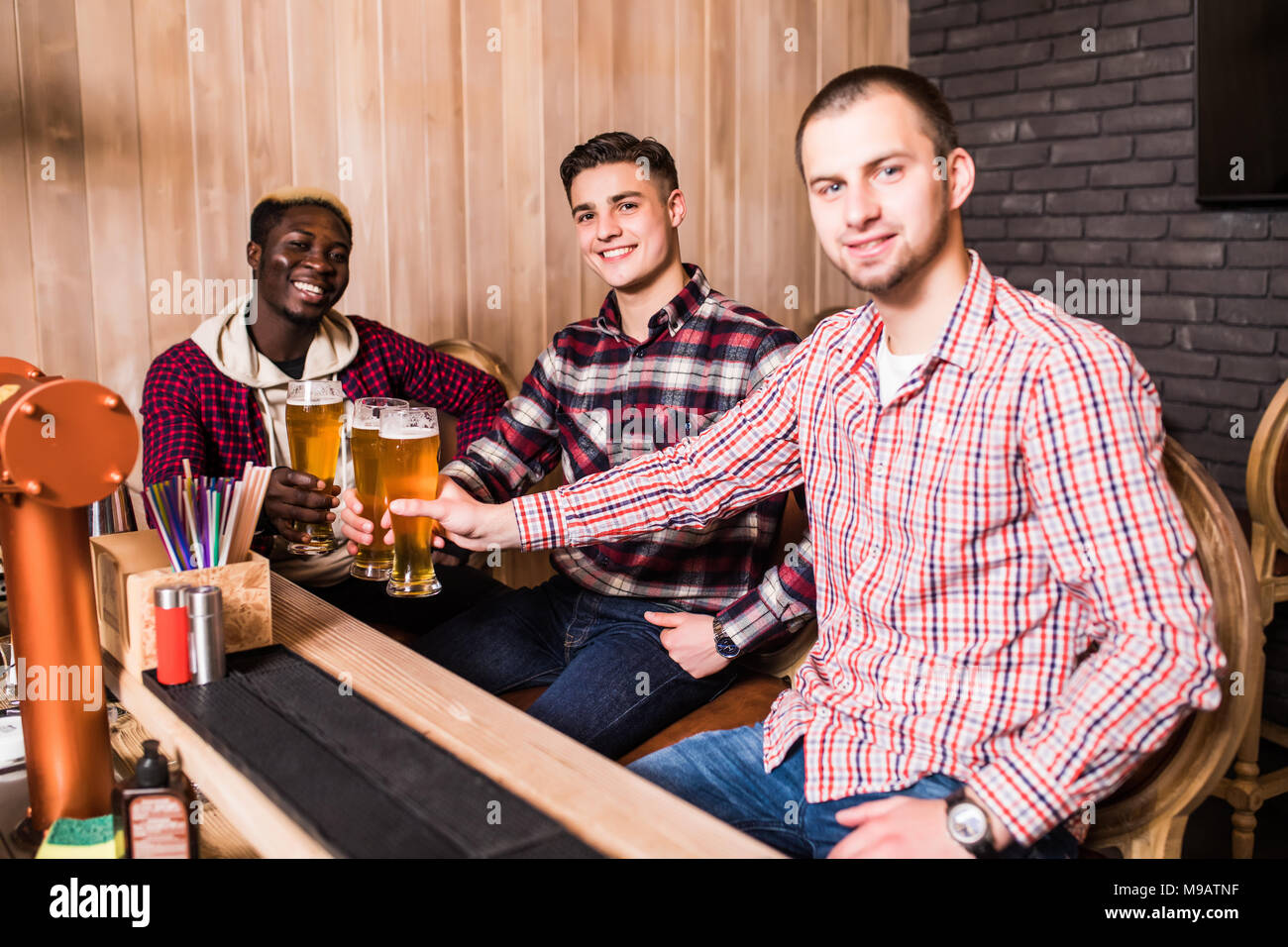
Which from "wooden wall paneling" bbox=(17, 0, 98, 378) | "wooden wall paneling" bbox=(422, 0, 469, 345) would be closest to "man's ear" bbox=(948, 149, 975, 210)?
"wooden wall paneling" bbox=(422, 0, 469, 345)

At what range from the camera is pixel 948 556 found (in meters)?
1.24

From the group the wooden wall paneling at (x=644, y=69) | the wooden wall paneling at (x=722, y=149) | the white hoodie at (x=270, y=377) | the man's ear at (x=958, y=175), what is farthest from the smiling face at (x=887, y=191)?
the wooden wall paneling at (x=722, y=149)

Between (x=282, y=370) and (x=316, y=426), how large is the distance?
0.65 meters

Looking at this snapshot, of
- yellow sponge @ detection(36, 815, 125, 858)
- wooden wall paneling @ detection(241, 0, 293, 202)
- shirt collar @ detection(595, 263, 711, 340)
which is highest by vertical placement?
wooden wall paneling @ detection(241, 0, 293, 202)

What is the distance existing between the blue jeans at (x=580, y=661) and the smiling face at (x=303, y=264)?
30.0 inches

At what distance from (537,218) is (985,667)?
2.25 metres

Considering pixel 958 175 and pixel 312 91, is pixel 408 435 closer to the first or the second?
pixel 958 175

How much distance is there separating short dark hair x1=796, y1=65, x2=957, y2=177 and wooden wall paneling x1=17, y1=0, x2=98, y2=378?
1.90m

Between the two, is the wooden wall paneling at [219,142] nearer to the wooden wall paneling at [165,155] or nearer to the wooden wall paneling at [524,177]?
the wooden wall paneling at [165,155]

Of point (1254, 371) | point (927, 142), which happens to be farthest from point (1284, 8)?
point (927, 142)

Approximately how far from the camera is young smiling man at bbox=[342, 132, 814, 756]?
1.81 m

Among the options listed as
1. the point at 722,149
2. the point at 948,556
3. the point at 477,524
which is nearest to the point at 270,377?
the point at 477,524

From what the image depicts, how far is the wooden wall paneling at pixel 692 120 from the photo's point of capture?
11.1ft

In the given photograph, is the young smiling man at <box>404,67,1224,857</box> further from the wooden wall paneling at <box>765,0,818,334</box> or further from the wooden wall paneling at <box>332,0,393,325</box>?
the wooden wall paneling at <box>765,0,818,334</box>
